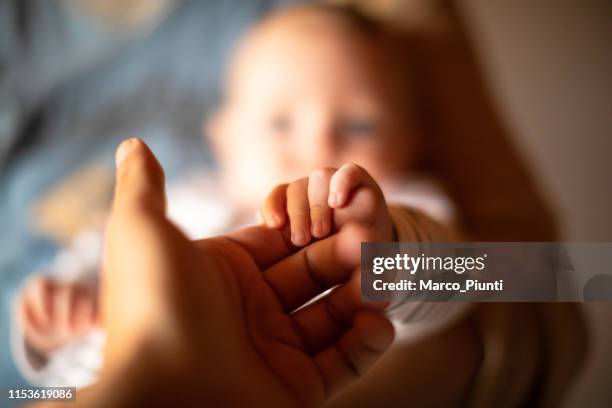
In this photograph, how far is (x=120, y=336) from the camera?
0.22m

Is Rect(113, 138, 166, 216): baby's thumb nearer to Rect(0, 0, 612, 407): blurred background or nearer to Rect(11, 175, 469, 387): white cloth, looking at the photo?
Rect(11, 175, 469, 387): white cloth

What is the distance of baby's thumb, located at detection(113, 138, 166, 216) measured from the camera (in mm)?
252

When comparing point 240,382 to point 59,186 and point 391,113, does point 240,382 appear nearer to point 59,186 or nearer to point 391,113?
point 391,113

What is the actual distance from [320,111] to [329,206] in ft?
0.99

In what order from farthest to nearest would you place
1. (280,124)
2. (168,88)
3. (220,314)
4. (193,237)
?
(168,88) < (280,124) < (193,237) < (220,314)

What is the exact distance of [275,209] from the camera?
12.1 inches

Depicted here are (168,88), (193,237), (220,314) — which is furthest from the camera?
(168,88)

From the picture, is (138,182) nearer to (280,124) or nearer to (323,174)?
(323,174)

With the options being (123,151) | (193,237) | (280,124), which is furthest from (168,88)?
(123,151)

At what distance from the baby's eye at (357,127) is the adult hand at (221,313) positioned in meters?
0.30

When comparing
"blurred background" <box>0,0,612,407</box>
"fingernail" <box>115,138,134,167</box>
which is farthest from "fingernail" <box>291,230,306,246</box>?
"blurred background" <box>0,0,612,407</box>

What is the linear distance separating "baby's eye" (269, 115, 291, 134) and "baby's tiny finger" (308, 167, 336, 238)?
0.30 m

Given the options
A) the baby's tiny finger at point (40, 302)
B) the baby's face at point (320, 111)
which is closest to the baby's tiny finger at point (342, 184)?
the baby's face at point (320, 111)

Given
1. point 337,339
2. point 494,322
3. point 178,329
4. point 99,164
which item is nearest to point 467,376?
point 494,322
